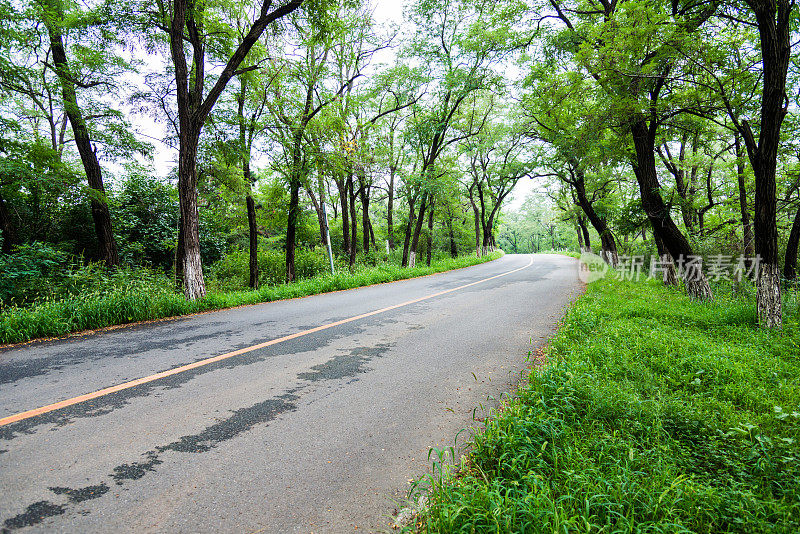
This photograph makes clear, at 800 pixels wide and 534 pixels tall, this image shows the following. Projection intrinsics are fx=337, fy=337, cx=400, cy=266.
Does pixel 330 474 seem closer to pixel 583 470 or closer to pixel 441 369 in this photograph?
pixel 583 470

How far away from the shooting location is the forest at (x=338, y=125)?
6324 millimetres

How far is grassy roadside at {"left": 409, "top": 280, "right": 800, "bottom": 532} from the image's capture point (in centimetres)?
188

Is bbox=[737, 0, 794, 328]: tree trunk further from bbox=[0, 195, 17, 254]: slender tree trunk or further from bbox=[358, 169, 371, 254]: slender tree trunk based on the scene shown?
bbox=[0, 195, 17, 254]: slender tree trunk

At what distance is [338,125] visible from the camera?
12.8 m

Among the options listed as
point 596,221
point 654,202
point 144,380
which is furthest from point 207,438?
point 596,221

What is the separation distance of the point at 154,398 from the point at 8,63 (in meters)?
10.9

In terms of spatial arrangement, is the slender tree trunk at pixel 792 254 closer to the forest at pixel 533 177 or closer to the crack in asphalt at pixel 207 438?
the forest at pixel 533 177

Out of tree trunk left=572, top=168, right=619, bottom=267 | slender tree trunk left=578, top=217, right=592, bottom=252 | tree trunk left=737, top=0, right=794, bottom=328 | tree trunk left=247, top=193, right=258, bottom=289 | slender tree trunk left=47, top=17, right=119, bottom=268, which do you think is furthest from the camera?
slender tree trunk left=578, top=217, right=592, bottom=252

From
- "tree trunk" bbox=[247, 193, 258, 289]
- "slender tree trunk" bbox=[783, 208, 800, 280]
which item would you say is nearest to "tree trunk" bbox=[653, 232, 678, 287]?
"slender tree trunk" bbox=[783, 208, 800, 280]

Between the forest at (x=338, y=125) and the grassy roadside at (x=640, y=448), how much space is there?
3.11 metres

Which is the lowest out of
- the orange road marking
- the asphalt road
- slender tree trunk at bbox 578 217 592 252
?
the asphalt road

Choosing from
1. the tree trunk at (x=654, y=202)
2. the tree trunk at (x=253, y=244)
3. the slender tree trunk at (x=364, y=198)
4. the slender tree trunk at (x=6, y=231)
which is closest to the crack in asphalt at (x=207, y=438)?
the tree trunk at (x=654, y=202)

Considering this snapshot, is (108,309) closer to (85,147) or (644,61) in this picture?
(85,147)

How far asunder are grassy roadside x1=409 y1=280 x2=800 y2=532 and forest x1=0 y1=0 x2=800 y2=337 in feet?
10.2
